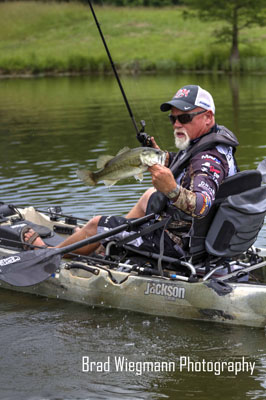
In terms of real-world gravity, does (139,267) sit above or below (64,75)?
above

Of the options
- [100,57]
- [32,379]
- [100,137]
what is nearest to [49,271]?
[32,379]

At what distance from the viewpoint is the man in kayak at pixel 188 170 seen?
5559 millimetres

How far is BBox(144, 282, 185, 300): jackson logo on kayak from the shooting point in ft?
20.8

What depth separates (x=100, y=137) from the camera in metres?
18.2

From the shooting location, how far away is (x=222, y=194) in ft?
19.7

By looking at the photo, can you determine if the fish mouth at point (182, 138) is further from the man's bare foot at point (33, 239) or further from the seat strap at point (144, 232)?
the man's bare foot at point (33, 239)

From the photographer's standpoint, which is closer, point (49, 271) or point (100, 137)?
point (49, 271)

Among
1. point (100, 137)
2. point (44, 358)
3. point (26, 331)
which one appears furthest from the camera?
point (100, 137)

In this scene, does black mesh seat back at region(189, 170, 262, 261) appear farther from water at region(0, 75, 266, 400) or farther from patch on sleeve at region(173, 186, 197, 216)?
water at region(0, 75, 266, 400)

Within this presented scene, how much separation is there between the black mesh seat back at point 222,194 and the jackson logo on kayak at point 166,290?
39cm

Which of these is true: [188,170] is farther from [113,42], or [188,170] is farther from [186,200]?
[113,42]

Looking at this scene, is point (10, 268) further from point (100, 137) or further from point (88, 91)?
point (88, 91)

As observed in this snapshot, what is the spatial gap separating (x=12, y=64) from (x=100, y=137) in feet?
98.1

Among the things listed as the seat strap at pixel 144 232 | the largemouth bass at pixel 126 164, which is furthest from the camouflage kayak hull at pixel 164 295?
the largemouth bass at pixel 126 164
